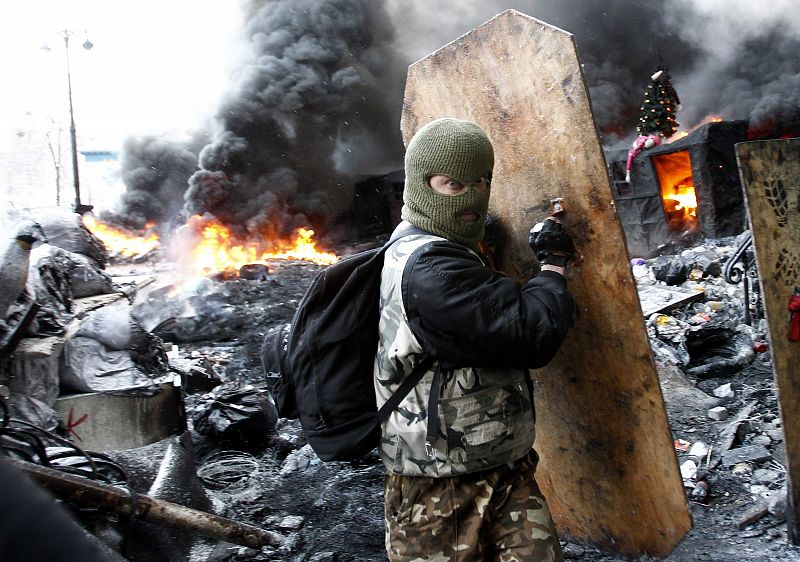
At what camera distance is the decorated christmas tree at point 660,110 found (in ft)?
50.6

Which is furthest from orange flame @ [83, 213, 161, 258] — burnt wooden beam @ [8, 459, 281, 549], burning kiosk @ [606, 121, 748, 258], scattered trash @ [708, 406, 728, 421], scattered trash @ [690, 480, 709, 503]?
scattered trash @ [690, 480, 709, 503]

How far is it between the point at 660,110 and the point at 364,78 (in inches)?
405

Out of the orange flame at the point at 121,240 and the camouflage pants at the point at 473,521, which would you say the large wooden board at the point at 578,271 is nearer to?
the camouflage pants at the point at 473,521

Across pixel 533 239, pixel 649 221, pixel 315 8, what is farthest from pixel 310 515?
pixel 315 8

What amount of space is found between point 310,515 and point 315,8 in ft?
62.4

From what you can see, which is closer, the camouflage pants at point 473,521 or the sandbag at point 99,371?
the camouflage pants at point 473,521

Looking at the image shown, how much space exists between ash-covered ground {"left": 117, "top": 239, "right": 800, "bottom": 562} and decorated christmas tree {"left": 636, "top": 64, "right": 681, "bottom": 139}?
1008cm

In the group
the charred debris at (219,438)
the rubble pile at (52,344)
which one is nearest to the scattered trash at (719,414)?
the charred debris at (219,438)

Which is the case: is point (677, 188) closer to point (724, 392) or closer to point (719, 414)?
point (724, 392)

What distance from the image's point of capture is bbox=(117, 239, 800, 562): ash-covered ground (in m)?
2.86

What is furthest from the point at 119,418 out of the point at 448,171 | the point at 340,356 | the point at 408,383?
the point at 448,171

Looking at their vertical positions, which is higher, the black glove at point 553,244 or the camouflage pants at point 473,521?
the black glove at point 553,244

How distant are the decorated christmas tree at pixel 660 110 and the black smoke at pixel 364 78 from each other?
3.00 meters

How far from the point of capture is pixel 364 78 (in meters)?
21.2
